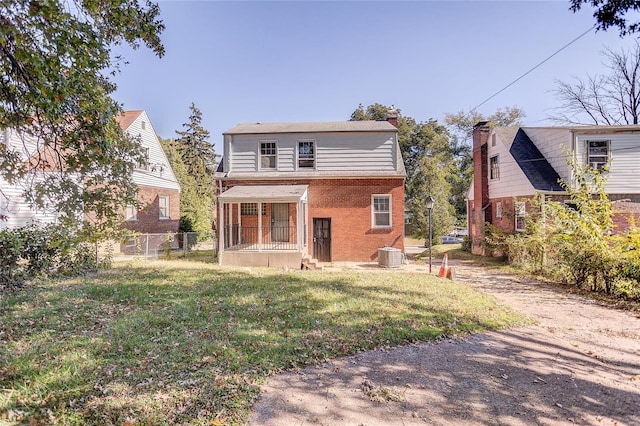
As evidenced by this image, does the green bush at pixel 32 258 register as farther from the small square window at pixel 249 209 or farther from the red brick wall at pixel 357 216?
the red brick wall at pixel 357 216

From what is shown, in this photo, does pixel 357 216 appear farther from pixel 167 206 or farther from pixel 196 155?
pixel 196 155

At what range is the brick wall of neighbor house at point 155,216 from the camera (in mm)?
18078

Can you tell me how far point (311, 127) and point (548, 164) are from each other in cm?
1173

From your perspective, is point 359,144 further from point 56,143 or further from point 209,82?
point 56,143

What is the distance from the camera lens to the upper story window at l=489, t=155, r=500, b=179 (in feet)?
56.2

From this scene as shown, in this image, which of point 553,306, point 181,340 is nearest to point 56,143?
point 181,340

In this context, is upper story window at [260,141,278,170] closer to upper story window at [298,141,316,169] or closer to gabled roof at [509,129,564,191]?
upper story window at [298,141,316,169]

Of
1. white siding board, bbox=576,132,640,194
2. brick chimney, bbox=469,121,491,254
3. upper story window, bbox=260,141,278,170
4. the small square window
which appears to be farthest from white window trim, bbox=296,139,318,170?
white siding board, bbox=576,132,640,194

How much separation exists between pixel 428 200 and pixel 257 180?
25.3ft

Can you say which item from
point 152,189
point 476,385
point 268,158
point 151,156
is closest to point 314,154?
point 268,158

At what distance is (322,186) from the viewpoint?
14.9 meters

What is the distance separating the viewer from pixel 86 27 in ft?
11.6

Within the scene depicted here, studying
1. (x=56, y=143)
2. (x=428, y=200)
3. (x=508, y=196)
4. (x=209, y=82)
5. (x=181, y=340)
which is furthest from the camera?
(x=508, y=196)

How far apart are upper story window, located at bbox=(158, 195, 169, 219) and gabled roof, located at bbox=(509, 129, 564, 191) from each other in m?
20.2
